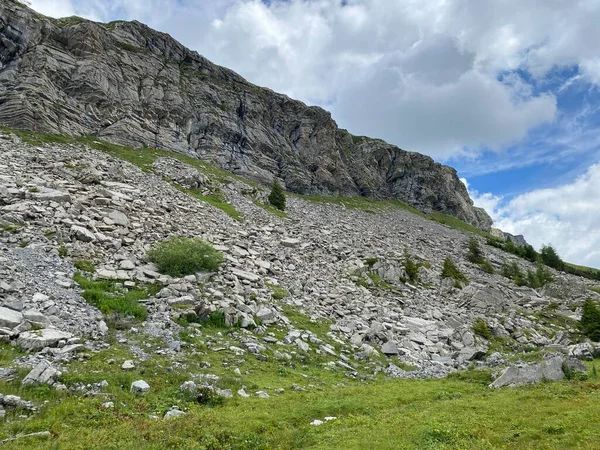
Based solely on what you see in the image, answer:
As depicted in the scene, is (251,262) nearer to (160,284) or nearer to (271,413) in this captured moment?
(160,284)

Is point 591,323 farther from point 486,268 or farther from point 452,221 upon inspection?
point 452,221

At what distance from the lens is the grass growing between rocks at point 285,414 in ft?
34.9

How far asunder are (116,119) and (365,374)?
72.7 meters

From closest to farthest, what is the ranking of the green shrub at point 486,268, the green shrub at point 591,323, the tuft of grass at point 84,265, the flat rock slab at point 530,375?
the flat rock slab at point 530,375 → the tuft of grass at point 84,265 → the green shrub at point 591,323 → the green shrub at point 486,268

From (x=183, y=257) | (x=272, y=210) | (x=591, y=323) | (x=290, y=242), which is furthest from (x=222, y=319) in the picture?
(x=272, y=210)

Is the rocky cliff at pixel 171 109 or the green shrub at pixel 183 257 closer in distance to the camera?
the green shrub at pixel 183 257

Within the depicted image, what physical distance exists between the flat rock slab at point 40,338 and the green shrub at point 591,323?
42.0m

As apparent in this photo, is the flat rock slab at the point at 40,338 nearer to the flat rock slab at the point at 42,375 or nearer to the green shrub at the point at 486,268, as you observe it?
the flat rock slab at the point at 42,375

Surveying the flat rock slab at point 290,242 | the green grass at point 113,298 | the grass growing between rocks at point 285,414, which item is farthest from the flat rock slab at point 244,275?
the flat rock slab at point 290,242

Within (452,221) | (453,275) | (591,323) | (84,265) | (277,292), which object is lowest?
(277,292)

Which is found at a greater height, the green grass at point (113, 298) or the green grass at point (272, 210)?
the green grass at point (272, 210)

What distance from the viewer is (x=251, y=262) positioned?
1315 inches

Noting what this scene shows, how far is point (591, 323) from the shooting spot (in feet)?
115

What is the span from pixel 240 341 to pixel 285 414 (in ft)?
23.3
